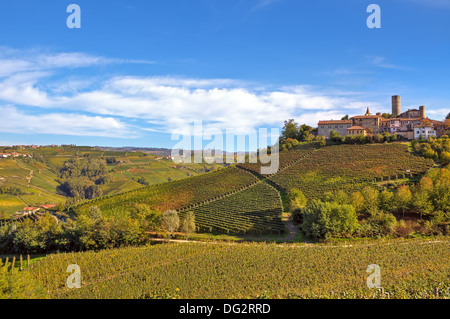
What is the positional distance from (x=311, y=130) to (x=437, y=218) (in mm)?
63298

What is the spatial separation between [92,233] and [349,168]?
53368 millimetres

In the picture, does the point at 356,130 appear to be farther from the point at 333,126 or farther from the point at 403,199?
the point at 403,199

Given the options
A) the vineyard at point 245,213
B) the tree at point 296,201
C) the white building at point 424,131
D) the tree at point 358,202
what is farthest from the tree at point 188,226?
the white building at point 424,131

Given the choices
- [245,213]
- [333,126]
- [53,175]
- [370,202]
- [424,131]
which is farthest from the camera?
[53,175]

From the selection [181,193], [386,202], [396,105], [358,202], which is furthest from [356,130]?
[181,193]

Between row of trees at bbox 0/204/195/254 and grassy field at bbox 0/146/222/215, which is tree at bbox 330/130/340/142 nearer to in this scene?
row of trees at bbox 0/204/195/254

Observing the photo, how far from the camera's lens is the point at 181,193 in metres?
65.4

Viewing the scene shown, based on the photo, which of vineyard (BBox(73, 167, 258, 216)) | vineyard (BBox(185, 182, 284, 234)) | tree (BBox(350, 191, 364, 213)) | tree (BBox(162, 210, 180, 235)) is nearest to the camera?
tree (BBox(350, 191, 364, 213))

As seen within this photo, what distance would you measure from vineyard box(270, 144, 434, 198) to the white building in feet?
28.9

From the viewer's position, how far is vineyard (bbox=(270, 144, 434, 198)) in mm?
54656

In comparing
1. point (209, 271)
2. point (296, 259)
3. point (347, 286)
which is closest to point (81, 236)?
point (209, 271)

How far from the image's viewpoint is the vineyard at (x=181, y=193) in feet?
197

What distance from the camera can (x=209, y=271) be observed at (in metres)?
25.9

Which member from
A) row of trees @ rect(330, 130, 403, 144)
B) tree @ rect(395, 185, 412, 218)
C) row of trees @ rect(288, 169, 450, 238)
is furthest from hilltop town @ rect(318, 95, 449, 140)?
tree @ rect(395, 185, 412, 218)
